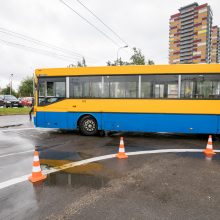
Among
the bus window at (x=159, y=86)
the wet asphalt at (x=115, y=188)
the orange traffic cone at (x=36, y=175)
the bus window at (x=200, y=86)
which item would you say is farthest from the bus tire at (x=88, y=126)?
the orange traffic cone at (x=36, y=175)

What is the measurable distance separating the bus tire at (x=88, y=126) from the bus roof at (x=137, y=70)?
221 centimetres

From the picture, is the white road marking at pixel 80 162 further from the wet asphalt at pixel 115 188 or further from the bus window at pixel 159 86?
the bus window at pixel 159 86

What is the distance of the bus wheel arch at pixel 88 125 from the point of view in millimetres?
9742

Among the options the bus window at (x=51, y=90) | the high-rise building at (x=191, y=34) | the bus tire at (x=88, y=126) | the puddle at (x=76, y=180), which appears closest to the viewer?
the puddle at (x=76, y=180)

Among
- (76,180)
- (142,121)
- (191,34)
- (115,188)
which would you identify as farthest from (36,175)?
(191,34)

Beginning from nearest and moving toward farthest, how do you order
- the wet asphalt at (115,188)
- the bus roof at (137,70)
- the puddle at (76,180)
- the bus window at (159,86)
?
the wet asphalt at (115,188), the puddle at (76,180), the bus roof at (137,70), the bus window at (159,86)

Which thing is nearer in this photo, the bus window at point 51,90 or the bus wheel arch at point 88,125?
the bus wheel arch at point 88,125

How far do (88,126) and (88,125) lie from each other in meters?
0.05

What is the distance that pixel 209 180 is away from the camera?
452cm

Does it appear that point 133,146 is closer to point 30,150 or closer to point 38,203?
point 30,150

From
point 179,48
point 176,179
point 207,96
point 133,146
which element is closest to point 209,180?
point 176,179

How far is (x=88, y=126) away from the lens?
9781 millimetres

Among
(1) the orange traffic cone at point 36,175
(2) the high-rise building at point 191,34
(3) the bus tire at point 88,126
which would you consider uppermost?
(2) the high-rise building at point 191,34

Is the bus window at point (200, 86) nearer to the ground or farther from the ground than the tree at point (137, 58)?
nearer to the ground
